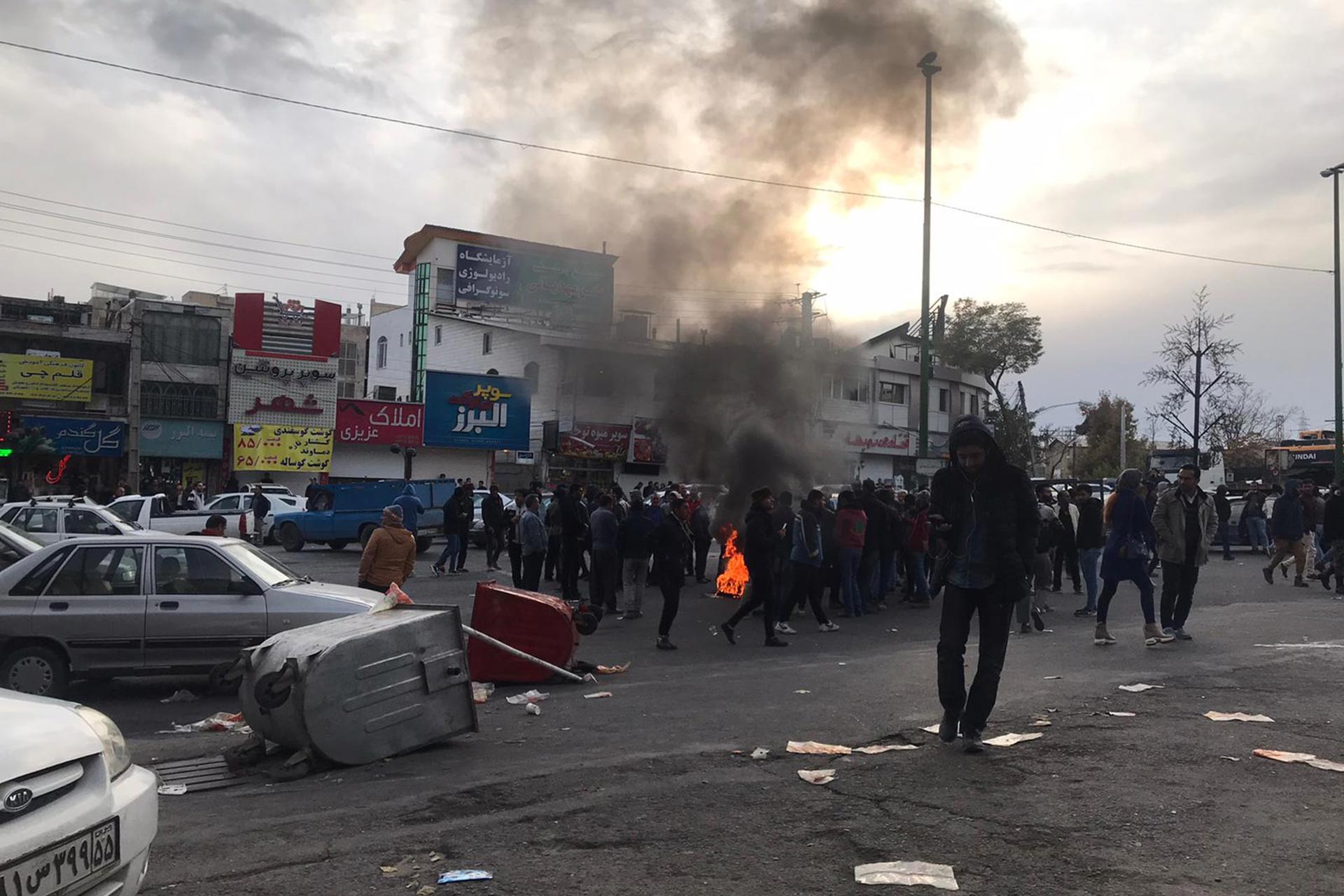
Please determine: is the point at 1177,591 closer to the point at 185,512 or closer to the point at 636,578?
the point at 636,578

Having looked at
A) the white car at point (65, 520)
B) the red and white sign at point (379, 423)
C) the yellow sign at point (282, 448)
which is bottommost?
the white car at point (65, 520)

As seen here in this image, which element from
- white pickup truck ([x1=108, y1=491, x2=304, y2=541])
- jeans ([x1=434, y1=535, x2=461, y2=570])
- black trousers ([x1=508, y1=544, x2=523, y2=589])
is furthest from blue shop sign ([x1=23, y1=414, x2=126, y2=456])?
black trousers ([x1=508, y1=544, x2=523, y2=589])

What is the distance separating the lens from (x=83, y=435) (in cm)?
3616

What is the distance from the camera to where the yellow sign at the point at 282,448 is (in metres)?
39.0

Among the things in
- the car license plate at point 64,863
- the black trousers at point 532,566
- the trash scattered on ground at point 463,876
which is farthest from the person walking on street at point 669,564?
the car license plate at point 64,863

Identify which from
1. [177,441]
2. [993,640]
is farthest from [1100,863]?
[177,441]

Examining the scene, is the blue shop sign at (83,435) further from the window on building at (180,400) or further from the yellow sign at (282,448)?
the yellow sign at (282,448)

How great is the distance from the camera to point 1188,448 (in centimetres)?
4194

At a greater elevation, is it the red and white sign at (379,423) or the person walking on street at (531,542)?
the red and white sign at (379,423)

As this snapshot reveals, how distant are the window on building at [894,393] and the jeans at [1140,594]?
35832mm

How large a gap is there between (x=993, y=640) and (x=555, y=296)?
2505 cm

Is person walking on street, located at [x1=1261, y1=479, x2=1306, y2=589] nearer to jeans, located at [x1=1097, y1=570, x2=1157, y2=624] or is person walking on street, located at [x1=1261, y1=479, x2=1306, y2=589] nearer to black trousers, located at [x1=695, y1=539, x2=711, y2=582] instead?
jeans, located at [x1=1097, y1=570, x2=1157, y2=624]

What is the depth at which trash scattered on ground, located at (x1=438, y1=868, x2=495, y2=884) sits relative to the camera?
4.07m

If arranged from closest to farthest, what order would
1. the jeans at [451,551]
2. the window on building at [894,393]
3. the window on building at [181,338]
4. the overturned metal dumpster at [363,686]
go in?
the overturned metal dumpster at [363,686] < the jeans at [451,551] < the window on building at [181,338] < the window on building at [894,393]
